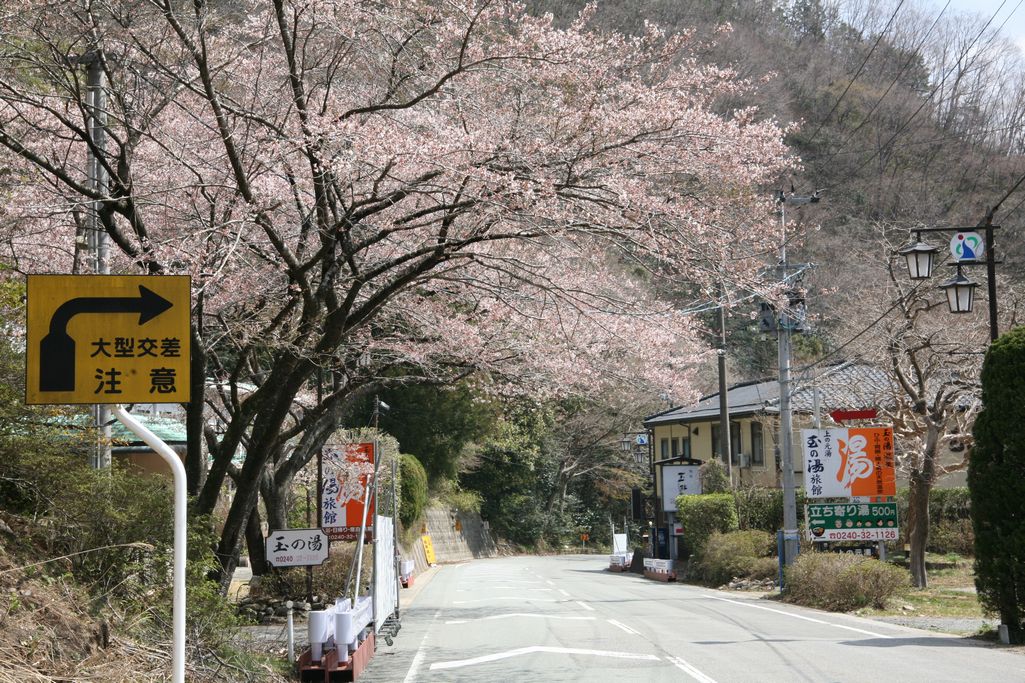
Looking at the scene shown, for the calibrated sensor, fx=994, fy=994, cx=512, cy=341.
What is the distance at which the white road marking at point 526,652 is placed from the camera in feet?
39.7

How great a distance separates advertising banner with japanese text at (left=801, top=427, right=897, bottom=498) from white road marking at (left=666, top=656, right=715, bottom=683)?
11671 millimetres

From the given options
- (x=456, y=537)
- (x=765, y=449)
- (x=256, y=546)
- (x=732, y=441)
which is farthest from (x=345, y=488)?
(x=456, y=537)

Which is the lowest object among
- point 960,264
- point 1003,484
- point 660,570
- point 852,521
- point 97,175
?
point 660,570

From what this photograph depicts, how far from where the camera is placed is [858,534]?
21766 mm

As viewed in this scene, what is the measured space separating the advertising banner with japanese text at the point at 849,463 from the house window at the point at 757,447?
53.8ft

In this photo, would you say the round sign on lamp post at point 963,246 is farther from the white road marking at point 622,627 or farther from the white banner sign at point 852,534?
the white banner sign at point 852,534

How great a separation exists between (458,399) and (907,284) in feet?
60.4

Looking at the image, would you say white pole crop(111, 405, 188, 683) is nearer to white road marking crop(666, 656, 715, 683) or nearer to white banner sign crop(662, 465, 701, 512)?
white road marking crop(666, 656, 715, 683)

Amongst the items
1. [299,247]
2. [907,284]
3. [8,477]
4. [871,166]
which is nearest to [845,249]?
[907,284]

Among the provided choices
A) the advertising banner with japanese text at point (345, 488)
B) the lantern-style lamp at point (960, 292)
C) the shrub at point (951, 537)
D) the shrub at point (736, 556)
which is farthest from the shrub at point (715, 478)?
the lantern-style lamp at point (960, 292)

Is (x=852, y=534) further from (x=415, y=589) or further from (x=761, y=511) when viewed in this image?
(x=415, y=589)

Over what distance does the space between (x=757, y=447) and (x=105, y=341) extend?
36600 millimetres

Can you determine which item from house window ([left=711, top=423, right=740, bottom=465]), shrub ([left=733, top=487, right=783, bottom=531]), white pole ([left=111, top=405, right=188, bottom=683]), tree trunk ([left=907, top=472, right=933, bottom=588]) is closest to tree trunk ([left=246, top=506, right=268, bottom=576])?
white pole ([left=111, top=405, right=188, bottom=683])

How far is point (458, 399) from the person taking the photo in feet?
126
